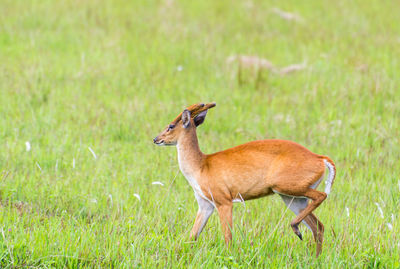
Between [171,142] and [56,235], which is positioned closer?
[56,235]

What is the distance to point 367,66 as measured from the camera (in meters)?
11.2

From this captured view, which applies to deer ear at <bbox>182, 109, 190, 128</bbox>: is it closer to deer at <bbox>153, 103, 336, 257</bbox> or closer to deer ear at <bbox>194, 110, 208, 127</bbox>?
deer at <bbox>153, 103, 336, 257</bbox>

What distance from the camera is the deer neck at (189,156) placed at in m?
5.02

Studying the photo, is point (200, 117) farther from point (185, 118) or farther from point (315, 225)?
point (315, 225)

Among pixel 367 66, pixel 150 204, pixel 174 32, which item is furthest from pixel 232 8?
pixel 150 204

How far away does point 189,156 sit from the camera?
16.6 feet

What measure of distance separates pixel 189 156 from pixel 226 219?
A: 661 millimetres

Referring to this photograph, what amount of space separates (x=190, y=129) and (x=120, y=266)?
1316mm

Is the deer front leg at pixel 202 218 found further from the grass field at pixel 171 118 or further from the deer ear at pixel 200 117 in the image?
the deer ear at pixel 200 117

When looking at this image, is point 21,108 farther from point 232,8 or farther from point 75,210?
point 232,8

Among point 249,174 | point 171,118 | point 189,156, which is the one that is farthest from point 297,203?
point 171,118

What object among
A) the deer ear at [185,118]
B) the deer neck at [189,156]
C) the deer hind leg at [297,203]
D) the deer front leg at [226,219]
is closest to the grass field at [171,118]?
the deer front leg at [226,219]

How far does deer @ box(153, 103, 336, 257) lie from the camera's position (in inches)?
182

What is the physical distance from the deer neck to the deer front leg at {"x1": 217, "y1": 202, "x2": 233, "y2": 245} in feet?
1.31
